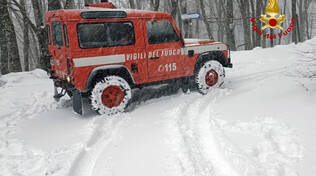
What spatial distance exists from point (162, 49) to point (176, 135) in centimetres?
260

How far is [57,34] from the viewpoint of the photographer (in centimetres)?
578

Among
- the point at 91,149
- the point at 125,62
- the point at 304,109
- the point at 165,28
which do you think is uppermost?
the point at 165,28

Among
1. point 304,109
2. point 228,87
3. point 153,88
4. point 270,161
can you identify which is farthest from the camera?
point 153,88

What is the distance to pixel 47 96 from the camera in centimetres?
738

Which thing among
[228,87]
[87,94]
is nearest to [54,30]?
[87,94]

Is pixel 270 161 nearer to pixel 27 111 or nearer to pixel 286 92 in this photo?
pixel 286 92

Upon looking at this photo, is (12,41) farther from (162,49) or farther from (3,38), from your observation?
(162,49)

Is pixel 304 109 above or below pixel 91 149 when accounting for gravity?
above

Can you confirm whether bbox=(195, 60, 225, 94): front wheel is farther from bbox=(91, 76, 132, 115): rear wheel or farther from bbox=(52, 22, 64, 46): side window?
bbox=(52, 22, 64, 46): side window

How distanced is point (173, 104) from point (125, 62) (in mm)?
1493

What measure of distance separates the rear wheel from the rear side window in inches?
30.4

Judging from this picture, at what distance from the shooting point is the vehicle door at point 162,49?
6070 millimetres

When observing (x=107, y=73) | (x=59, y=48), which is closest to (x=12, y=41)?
(x=59, y=48)

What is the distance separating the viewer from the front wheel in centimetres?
684
